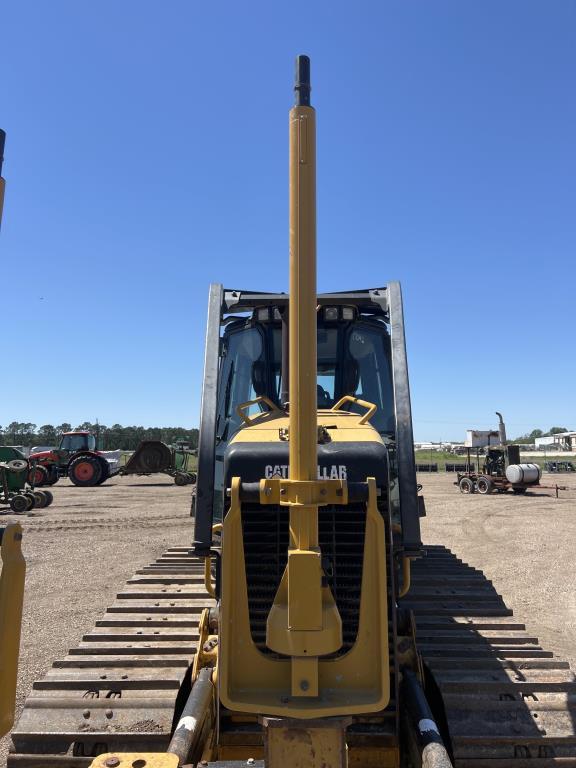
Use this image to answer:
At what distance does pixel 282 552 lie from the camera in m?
3.09

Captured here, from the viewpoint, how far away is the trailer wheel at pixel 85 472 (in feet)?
89.4

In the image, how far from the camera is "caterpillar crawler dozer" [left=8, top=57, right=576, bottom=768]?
2.42 m

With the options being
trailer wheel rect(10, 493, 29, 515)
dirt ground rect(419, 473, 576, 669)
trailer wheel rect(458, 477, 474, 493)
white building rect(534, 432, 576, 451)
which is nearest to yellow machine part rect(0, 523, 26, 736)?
dirt ground rect(419, 473, 576, 669)

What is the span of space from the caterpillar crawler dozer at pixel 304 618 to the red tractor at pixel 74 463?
2321 cm

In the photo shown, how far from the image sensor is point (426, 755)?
8.27 ft

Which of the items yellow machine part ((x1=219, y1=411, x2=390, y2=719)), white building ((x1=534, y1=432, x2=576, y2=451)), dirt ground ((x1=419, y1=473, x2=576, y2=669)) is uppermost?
white building ((x1=534, y1=432, x2=576, y2=451))

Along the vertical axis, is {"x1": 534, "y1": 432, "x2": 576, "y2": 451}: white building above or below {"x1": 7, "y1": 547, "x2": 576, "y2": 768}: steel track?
above

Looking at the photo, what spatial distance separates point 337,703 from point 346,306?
2.95m

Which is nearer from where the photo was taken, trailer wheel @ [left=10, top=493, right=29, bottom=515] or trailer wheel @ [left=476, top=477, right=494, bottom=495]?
trailer wheel @ [left=10, top=493, right=29, bottom=515]

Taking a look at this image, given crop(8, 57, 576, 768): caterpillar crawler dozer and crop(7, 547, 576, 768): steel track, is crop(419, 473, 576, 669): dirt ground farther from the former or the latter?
crop(8, 57, 576, 768): caterpillar crawler dozer

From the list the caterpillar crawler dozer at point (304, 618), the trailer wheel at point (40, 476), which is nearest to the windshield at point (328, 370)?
the caterpillar crawler dozer at point (304, 618)

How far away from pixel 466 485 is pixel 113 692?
80.4 ft

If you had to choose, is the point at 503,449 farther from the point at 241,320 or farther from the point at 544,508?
the point at 241,320

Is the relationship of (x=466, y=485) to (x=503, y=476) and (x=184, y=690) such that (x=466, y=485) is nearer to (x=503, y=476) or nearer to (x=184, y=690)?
(x=503, y=476)
